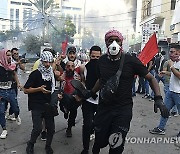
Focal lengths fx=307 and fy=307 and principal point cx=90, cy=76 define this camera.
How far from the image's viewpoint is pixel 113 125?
3256mm

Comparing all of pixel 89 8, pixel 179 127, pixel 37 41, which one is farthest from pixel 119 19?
pixel 179 127

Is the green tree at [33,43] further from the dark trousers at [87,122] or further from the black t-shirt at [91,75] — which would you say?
the dark trousers at [87,122]

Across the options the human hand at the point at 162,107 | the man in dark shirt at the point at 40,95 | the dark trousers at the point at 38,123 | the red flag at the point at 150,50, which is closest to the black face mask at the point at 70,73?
the man in dark shirt at the point at 40,95

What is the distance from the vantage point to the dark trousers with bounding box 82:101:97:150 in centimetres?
426

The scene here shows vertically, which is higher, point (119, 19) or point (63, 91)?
point (119, 19)

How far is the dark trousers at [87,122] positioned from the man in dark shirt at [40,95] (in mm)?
461

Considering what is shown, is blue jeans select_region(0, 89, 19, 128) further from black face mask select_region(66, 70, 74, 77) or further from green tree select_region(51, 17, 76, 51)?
green tree select_region(51, 17, 76, 51)

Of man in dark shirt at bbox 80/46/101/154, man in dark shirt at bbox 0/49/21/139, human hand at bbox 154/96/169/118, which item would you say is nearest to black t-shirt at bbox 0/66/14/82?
man in dark shirt at bbox 0/49/21/139

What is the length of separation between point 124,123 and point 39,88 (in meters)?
1.44

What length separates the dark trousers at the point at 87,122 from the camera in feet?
14.0

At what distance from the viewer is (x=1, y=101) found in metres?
5.12

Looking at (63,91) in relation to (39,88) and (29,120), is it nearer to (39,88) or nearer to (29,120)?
(39,88)

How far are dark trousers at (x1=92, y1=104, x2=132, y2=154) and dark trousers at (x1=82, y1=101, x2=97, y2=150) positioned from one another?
91 cm

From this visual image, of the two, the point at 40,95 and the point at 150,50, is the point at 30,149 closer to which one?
the point at 40,95
